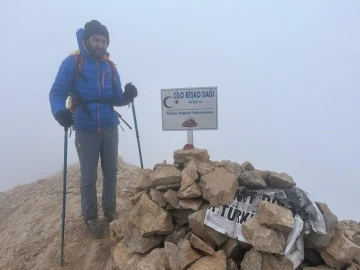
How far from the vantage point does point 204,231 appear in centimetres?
432

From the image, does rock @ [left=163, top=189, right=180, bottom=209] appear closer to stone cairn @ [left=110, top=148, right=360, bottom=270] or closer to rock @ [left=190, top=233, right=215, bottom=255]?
stone cairn @ [left=110, top=148, right=360, bottom=270]

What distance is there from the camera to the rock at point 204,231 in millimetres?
4316

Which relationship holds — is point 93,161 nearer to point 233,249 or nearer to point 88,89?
point 88,89

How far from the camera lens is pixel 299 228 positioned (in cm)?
409

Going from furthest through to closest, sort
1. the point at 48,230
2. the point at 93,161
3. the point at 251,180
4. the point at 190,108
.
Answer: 1. the point at 48,230
2. the point at 190,108
3. the point at 93,161
4. the point at 251,180

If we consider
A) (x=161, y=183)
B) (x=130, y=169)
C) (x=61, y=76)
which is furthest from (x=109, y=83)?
(x=130, y=169)

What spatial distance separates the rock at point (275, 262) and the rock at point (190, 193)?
1.16 m

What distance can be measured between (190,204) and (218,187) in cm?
45

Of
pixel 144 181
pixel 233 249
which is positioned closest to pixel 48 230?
pixel 144 181

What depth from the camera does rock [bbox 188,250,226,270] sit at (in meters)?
3.91

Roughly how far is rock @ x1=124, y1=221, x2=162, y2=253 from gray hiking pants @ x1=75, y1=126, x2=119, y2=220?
1238mm

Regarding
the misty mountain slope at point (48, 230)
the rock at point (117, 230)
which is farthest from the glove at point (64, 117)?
the misty mountain slope at point (48, 230)

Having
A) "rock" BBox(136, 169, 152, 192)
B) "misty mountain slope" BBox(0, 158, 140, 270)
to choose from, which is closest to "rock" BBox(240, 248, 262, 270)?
"rock" BBox(136, 169, 152, 192)

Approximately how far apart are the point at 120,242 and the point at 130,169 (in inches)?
199
